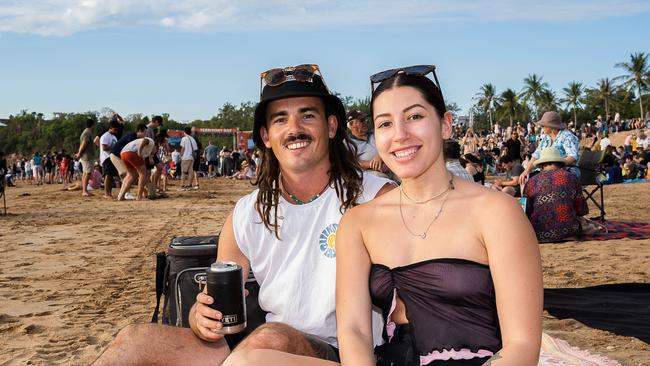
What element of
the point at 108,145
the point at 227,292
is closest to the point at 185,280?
the point at 227,292

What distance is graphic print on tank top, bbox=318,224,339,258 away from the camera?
2441mm

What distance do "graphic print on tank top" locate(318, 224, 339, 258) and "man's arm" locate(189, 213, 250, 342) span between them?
32 centimetres

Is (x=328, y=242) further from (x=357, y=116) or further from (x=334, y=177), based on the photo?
(x=357, y=116)

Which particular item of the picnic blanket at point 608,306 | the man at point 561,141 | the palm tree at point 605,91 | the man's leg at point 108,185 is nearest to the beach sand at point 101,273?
the picnic blanket at point 608,306

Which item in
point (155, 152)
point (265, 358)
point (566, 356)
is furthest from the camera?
point (155, 152)

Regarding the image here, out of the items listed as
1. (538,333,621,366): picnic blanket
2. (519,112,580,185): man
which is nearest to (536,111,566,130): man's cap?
(519,112,580,185): man

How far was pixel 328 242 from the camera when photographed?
96.6 inches

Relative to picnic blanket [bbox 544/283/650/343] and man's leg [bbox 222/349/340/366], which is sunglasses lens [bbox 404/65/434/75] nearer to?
man's leg [bbox 222/349/340/366]

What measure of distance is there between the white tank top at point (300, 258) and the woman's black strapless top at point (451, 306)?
0.49 metres

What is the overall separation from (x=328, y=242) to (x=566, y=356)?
5.54ft

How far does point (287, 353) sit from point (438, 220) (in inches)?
24.8

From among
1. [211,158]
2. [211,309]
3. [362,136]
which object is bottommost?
[211,309]

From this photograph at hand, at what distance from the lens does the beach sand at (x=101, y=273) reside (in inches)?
162

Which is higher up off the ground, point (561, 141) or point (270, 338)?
point (561, 141)
